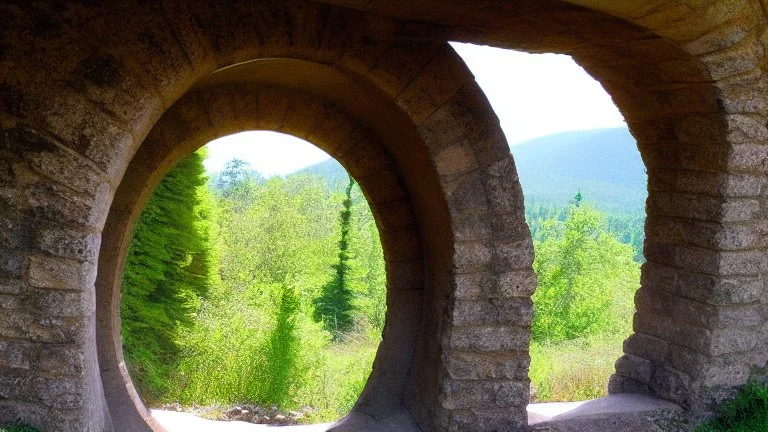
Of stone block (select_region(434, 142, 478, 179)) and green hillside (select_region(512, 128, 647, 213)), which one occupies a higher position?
green hillside (select_region(512, 128, 647, 213))

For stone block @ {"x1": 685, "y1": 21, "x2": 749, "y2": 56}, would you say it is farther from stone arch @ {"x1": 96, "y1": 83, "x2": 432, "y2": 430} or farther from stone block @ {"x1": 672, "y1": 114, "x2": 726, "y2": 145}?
stone arch @ {"x1": 96, "y1": 83, "x2": 432, "y2": 430}

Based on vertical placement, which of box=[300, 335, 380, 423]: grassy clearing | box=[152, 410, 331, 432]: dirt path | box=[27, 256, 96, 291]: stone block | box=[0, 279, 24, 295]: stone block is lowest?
box=[300, 335, 380, 423]: grassy clearing

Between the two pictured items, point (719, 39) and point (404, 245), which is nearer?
point (719, 39)

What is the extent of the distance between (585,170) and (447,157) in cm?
9281

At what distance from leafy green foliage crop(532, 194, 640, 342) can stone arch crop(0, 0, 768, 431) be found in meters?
16.9

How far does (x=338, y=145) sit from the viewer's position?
5805 millimetres

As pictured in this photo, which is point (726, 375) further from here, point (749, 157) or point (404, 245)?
point (404, 245)

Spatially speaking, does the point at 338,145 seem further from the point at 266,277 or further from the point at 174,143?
the point at 266,277

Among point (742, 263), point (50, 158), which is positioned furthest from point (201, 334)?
point (50, 158)

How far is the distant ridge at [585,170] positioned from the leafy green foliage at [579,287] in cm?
4240

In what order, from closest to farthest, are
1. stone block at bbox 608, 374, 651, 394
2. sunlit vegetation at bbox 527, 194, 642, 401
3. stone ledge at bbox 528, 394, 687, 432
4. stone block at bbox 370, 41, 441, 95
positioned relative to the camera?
stone block at bbox 370, 41, 441, 95, stone ledge at bbox 528, 394, 687, 432, stone block at bbox 608, 374, 651, 394, sunlit vegetation at bbox 527, 194, 642, 401

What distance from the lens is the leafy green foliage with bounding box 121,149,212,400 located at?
12125 millimetres

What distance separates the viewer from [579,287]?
2478 centimetres

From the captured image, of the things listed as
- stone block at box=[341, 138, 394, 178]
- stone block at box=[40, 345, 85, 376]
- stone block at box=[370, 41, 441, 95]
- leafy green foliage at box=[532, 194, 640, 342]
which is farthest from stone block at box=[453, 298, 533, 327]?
leafy green foliage at box=[532, 194, 640, 342]
